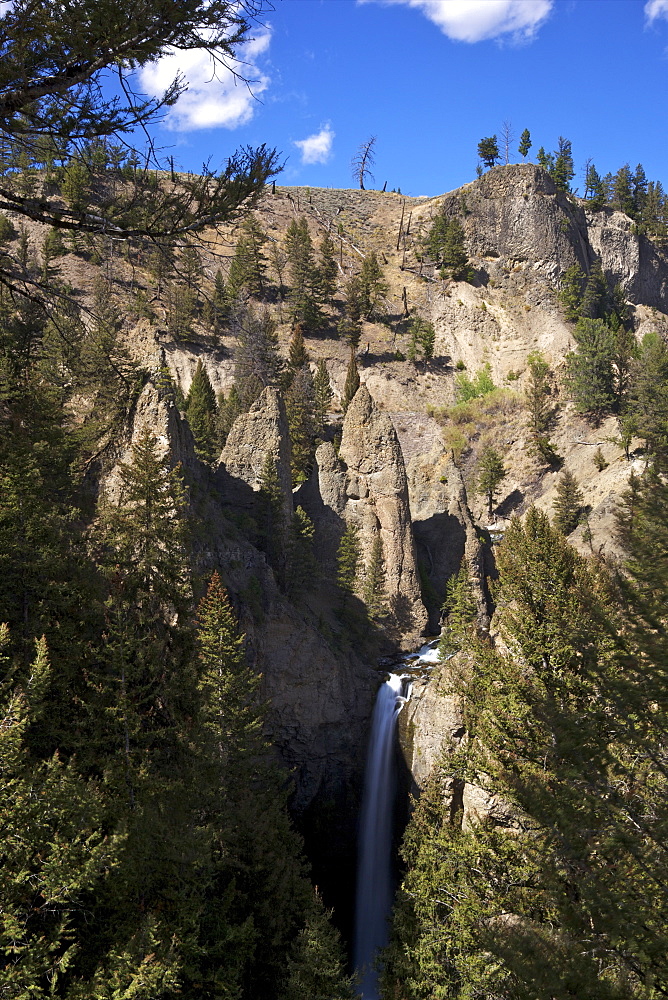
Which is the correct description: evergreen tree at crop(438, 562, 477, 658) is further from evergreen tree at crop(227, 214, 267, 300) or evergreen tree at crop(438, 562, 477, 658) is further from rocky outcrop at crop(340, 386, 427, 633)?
evergreen tree at crop(227, 214, 267, 300)

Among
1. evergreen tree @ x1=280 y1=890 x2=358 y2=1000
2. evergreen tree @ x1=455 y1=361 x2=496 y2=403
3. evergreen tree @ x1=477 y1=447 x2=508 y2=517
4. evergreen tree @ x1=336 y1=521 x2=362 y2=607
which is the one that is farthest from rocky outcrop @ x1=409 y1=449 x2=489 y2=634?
evergreen tree @ x1=455 y1=361 x2=496 y2=403

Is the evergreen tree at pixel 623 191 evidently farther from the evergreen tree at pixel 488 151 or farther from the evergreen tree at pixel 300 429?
the evergreen tree at pixel 300 429

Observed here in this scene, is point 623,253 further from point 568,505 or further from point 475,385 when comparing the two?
point 568,505

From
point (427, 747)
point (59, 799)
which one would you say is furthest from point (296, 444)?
point (59, 799)

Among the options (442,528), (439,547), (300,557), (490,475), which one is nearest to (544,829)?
(300,557)

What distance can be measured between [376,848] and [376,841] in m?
0.37

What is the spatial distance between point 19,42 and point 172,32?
64.5 inches

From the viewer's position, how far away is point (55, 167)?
8.03 meters

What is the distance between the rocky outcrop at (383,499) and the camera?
134 ft

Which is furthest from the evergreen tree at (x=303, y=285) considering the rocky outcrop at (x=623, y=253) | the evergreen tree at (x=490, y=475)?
the rocky outcrop at (x=623, y=253)

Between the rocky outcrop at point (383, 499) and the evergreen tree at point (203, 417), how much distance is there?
9854 mm

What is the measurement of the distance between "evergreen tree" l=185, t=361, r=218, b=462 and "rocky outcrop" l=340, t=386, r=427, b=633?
9.85m

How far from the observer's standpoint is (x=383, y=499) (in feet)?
139

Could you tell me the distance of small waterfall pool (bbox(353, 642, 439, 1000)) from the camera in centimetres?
2909
